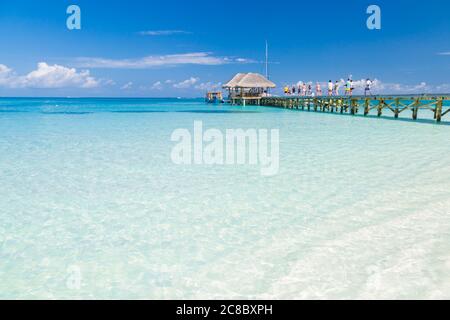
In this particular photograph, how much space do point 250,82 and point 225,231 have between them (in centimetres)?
4095

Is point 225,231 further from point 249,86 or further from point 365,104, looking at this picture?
point 249,86

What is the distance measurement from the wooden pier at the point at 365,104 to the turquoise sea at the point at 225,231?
42.2ft

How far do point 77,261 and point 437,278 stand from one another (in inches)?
121

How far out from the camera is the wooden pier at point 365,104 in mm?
19806

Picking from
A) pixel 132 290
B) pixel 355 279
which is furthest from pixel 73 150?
pixel 355 279

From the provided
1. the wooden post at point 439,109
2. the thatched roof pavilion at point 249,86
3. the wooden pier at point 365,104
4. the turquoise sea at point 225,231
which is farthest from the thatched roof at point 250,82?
the turquoise sea at point 225,231

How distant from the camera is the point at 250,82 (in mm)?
44219

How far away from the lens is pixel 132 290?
316 centimetres

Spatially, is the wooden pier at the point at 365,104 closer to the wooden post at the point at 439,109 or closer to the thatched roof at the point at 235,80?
the wooden post at the point at 439,109

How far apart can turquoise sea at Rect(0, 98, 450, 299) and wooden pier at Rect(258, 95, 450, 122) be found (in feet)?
42.2

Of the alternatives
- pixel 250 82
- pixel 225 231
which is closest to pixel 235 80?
pixel 250 82

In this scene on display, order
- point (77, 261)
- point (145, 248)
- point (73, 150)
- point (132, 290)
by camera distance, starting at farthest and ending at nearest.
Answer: point (73, 150)
point (145, 248)
point (77, 261)
point (132, 290)

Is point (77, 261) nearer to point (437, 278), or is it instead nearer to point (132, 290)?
point (132, 290)
